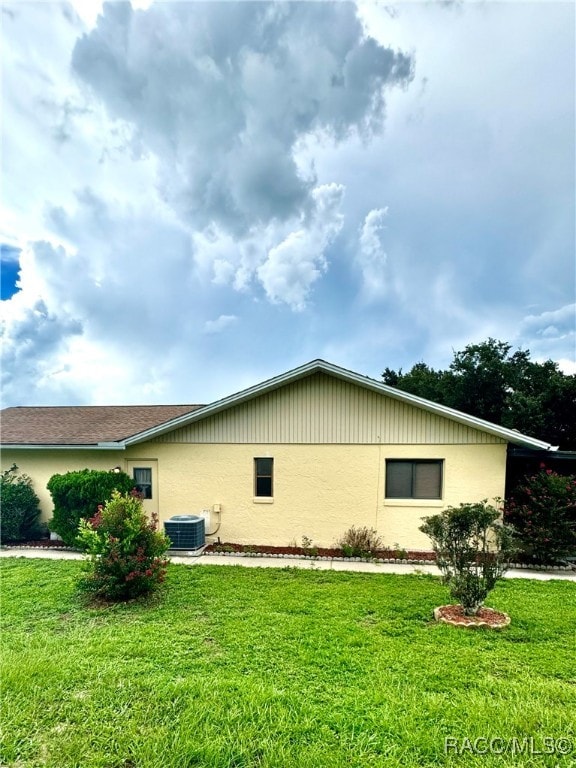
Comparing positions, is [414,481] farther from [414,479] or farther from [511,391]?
[511,391]

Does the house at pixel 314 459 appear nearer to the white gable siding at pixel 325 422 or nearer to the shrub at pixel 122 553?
the white gable siding at pixel 325 422

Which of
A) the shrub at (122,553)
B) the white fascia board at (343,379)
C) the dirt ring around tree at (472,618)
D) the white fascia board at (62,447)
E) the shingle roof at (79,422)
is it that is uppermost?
the white fascia board at (343,379)

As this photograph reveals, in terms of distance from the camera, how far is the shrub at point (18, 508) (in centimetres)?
1015

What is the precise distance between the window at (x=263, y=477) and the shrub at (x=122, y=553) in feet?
12.3

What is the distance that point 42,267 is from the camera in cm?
1032

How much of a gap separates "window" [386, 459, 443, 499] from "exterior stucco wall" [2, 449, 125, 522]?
7.46 metres

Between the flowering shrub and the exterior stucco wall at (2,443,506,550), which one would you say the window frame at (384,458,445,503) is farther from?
the flowering shrub

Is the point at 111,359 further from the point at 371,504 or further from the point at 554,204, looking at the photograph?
the point at 554,204

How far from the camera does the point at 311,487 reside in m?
9.56

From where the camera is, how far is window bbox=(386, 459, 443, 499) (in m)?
9.32

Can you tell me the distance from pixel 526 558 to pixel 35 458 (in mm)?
13529

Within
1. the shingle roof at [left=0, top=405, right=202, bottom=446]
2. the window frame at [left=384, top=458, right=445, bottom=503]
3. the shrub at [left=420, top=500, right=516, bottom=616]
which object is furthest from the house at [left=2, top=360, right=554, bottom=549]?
the shrub at [left=420, top=500, right=516, bottom=616]

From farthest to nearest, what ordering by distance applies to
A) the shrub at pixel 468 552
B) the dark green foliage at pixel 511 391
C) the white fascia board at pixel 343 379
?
the dark green foliage at pixel 511 391 → the white fascia board at pixel 343 379 → the shrub at pixel 468 552

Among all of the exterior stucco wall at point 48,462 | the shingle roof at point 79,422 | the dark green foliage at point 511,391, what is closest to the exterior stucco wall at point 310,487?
the exterior stucco wall at point 48,462
